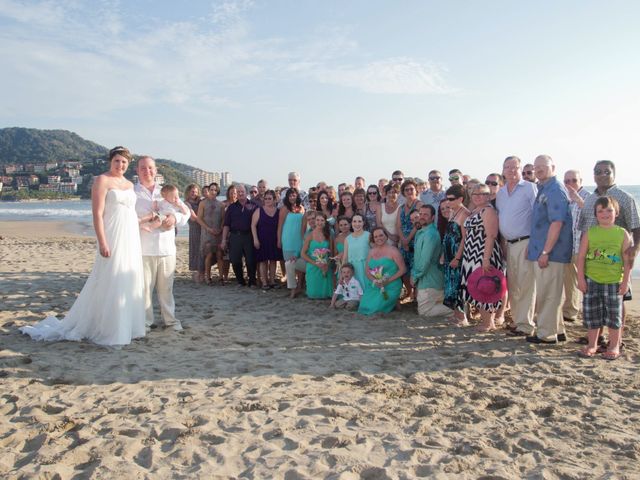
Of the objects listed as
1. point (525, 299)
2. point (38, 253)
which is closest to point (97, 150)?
point (38, 253)

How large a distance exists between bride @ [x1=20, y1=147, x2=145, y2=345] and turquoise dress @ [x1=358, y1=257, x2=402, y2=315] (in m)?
3.02

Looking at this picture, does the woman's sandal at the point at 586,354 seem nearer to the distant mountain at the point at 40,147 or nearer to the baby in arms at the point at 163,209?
the baby in arms at the point at 163,209

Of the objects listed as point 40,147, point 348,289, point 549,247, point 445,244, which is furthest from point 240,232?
point 40,147

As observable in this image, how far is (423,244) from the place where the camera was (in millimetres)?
6375

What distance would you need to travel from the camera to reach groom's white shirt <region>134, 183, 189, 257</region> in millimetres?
5297

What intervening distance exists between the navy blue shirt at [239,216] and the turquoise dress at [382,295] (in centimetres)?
257

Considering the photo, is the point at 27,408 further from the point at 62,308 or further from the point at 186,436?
→ the point at 62,308

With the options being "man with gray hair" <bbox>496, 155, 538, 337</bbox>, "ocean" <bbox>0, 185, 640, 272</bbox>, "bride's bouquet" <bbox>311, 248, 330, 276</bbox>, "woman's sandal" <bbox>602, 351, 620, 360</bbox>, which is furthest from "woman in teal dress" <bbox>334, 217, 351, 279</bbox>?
Result: "ocean" <bbox>0, 185, 640, 272</bbox>

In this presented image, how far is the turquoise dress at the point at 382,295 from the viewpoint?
263 inches

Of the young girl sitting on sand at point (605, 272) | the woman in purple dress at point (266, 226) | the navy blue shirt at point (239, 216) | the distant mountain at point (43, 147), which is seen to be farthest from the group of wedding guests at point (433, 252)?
the distant mountain at point (43, 147)

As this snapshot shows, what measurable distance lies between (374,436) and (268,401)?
0.90 metres

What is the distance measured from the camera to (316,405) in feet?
11.7

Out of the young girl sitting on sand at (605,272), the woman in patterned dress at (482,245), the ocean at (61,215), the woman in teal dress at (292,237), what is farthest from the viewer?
the ocean at (61,215)

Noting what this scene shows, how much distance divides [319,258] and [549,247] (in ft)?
11.3
